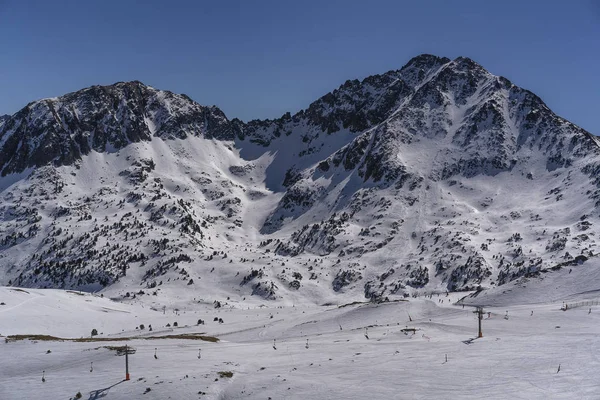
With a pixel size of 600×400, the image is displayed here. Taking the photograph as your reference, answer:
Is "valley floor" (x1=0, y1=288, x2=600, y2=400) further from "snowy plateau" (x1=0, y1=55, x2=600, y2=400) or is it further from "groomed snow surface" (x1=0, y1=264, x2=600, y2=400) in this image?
"snowy plateau" (x1=0, y1=55, x2=600, y2=400)

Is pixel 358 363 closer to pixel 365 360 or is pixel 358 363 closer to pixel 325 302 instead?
pixel 365 360

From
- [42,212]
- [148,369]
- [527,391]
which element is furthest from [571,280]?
[42,212]

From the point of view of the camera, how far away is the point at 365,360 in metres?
48.7

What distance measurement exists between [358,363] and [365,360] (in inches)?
57.0

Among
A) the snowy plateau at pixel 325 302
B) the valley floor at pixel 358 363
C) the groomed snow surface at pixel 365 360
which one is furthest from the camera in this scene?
the snowy plateau at pixel 325 302

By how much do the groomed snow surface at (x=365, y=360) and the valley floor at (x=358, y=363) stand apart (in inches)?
4.7

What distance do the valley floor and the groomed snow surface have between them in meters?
0.12

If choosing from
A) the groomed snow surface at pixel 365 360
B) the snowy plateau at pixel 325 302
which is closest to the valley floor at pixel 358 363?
the groomed snow surface at pixel 365 360

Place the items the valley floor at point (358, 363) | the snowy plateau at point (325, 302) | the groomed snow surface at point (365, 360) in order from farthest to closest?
the snowy plateau at point (325, 302), the groomed snow surface at point (365, 360), the valley floor at point (358, 363)

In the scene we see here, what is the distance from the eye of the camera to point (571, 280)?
83250 millimetres

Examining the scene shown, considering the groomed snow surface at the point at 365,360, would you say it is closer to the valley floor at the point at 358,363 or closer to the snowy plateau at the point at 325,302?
the valley floor at the point at 358,363

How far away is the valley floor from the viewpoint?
38.7m

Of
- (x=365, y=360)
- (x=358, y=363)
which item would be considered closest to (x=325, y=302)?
(x=365, y=360)

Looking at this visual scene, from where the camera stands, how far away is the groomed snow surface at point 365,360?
3891cm
